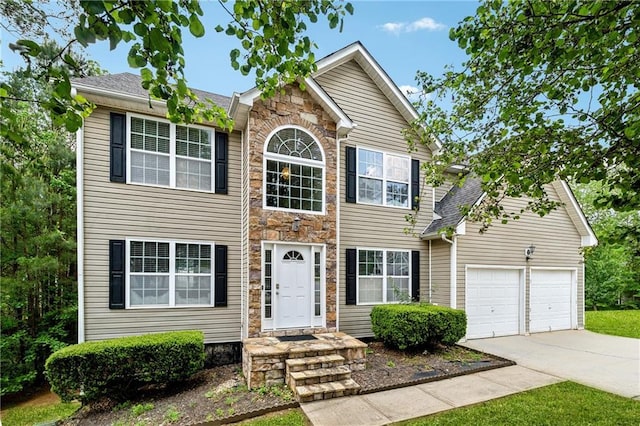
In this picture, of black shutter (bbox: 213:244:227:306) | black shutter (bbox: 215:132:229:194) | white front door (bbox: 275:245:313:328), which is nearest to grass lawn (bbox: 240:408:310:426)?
white front door (bbox: 275:245:313:328)

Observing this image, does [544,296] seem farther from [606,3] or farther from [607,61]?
[606,3]

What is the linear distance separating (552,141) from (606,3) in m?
1.36

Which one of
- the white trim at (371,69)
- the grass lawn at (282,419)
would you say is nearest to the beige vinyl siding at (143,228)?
the grass lawn at (282,419)

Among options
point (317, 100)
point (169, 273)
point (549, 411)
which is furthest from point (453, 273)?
point (169, 273)

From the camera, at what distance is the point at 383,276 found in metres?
8.73

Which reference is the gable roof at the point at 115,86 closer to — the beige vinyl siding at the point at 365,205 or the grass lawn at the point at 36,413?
the beige vinyl siding at the point at 365,205

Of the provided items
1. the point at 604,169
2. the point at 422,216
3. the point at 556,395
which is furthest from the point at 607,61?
the point at 422,216


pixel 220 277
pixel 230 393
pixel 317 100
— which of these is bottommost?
pixel 230 393

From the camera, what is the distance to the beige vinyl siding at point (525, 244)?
8930 mm

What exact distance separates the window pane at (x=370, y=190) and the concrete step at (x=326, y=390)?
469 cm

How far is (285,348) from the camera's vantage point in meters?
5.73

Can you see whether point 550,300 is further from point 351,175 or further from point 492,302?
point 351,175

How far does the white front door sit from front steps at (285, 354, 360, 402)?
1447 mm

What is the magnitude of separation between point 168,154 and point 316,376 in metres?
5.41
